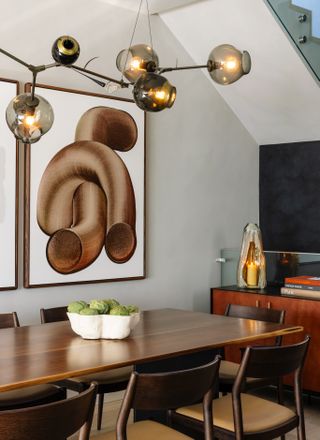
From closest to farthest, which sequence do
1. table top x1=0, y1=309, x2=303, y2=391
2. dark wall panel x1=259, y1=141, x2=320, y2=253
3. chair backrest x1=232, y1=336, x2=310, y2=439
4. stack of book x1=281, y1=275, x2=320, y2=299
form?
table top x1=0, y1=309, x2=303, y2=391
chair backrest x1=232, y1=336, x2=310, y2=439
stack of book x1=281, y1=275, x2=320, y2=299
dark wall panel x1=259, y1=141, x2=320, y2=253

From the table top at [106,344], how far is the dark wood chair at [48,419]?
28 centimetres

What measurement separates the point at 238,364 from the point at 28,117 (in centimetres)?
214

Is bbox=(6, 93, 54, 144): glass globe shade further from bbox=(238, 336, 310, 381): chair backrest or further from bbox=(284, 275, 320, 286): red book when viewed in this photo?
bbox=(284, 275, 320, 286): red book

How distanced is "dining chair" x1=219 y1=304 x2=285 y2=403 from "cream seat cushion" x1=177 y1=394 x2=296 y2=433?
34cm

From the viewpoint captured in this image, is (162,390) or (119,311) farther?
(119,311)

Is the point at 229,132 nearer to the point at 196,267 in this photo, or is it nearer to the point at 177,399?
the point at 196,267

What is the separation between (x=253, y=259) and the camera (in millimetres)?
5270

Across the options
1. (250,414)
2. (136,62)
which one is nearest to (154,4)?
(136,62)

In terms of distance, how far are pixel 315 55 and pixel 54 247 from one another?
2441 mm

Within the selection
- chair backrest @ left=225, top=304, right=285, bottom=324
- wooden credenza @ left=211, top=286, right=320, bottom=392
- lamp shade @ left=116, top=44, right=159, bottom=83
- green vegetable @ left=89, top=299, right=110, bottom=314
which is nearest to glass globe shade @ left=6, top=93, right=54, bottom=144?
lamp shade @ left=116, top=44, right=159, bottom=83

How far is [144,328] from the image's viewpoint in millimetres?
3576

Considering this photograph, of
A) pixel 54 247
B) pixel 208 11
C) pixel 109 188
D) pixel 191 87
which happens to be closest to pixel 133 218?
pixel 109 188

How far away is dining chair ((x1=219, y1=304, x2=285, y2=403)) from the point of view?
3648 mm

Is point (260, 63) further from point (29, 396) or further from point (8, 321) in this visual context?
point (29, 396)
